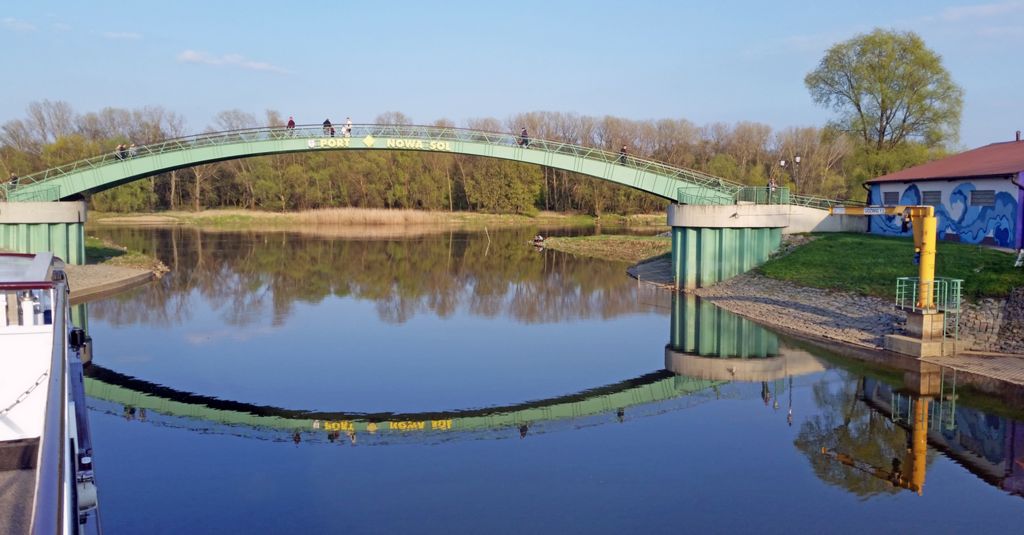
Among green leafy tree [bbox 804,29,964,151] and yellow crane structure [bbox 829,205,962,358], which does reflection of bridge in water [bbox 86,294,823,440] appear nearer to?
yellow crane structure [bbox 829,205,962,358]

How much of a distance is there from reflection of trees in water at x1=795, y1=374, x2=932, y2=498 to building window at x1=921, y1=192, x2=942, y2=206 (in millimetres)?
20349

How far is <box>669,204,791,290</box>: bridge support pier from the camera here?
38812 millimetres

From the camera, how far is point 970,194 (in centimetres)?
3594

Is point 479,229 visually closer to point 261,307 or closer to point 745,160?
point 745,160

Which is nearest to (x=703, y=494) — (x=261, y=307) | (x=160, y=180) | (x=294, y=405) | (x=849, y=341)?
(x=294, y=405)

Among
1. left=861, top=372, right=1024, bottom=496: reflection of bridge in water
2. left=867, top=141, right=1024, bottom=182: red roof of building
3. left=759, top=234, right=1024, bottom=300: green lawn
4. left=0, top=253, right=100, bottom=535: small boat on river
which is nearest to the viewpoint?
left=0, top=253, right=100, bottom=535: small boat on river

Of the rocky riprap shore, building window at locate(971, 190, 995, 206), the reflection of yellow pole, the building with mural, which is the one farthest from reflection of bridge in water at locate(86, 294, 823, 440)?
building window at locate(971, 190, 995, 206)

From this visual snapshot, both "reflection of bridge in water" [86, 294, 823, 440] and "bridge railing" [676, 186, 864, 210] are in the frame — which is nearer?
"reflection of bridge in water" [86, 294, 823, 440]

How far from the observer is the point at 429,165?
108562 mm

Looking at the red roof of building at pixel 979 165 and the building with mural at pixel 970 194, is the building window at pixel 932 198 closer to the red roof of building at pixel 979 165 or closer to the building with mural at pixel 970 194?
the building with mural at pixel 970 194

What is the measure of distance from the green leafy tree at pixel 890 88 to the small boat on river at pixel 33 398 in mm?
53305

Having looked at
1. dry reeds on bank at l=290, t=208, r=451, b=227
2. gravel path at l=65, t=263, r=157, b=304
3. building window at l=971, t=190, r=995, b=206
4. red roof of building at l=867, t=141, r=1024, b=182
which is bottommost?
gravel path at l=65, t=263, r=157, b=304

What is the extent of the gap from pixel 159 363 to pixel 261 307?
1199cm

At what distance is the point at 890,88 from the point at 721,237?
83.5 feet
